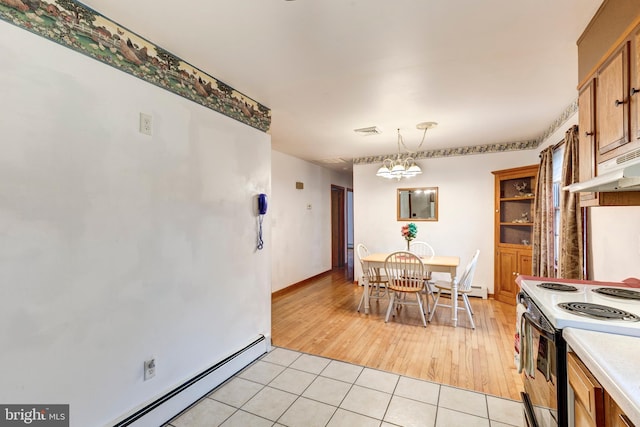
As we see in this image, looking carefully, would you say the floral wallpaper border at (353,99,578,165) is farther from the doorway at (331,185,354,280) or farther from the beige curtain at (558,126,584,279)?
the doorway at (331,185,354,280)

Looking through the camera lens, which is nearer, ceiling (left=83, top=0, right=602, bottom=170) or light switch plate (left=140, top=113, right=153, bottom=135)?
ceiling (left=83, top=0, right=602, bottom=170)

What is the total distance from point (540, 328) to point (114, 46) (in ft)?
8.59

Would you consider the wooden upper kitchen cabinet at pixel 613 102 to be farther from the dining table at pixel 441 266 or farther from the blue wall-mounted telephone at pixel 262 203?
the blue wall-mounted telephone at pixel 262 203

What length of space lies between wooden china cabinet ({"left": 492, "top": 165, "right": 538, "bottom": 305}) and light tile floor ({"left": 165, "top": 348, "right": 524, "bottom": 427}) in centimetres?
265

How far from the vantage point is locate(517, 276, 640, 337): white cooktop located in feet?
3.55

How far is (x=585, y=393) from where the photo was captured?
0.95 metres

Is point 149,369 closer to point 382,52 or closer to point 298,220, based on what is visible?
point 382,52

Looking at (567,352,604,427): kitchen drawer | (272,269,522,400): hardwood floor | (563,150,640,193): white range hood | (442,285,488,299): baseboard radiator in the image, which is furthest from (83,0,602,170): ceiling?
(442,285,488,299): baseboard radiator

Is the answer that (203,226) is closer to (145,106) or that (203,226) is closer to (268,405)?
(145,106)

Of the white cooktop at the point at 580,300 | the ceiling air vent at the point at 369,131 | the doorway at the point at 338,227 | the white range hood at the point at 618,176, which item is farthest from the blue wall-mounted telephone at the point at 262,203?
the doorway at the point at 338,227

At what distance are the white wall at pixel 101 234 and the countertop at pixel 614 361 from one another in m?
2.10

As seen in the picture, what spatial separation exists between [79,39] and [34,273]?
46.6 inches

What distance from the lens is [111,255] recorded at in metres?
1.61

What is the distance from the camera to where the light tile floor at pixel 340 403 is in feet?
6.17
